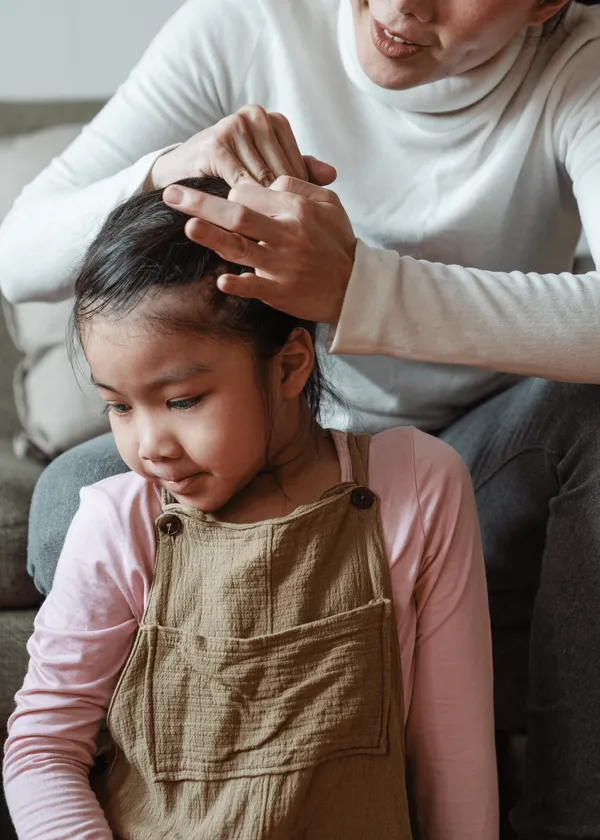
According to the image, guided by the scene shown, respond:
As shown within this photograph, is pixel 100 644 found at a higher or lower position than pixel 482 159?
lower

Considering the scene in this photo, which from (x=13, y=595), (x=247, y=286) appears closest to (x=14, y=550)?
(x=13, y=595)

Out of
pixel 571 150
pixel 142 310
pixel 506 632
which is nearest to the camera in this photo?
pixel 142 310

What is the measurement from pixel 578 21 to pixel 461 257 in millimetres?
291

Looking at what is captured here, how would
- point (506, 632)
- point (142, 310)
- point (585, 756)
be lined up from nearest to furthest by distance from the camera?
point (142, 310), point (585, 756), point (506, 632)

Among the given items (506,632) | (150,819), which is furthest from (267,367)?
(506,632)

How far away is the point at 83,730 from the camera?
894 mm

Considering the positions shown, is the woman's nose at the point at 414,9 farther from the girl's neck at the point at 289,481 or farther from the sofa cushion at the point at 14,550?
the sofa cushion at the point at 14,550

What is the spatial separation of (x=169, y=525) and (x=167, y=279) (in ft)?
0.74

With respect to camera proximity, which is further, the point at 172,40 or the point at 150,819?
the point at 172,40

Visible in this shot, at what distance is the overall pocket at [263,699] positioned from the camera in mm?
860

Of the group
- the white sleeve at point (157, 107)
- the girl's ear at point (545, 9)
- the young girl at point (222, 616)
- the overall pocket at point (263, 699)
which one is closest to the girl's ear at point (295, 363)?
the young girl at point (222, 616)

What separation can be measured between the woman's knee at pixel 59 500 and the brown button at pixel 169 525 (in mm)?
263

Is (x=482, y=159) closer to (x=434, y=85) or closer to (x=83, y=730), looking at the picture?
(x=434, y=85)

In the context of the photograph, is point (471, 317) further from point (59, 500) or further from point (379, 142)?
point (59, 500)
